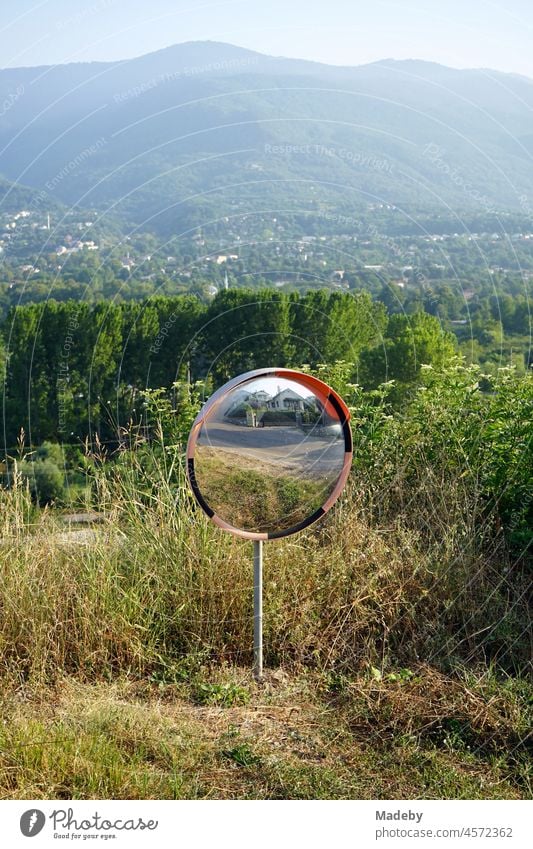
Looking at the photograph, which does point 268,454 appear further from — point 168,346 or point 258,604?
point 168,346

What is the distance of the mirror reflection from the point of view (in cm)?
308

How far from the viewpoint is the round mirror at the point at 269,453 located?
3.07 meters

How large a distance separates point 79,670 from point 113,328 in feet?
55.5

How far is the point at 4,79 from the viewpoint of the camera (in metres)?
50.8

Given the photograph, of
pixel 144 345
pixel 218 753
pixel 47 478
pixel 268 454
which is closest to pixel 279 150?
pixel 144 345

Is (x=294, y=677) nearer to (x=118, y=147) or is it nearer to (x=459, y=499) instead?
(x=459, y=499)

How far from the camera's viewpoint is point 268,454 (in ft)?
10.3

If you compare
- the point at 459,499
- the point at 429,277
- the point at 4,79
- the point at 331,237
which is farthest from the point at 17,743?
the point at 4,79

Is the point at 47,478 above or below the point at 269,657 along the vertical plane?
below

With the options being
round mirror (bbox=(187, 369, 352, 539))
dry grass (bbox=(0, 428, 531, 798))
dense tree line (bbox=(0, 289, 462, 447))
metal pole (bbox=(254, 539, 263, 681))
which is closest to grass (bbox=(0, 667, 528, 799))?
dry grass (bbox=(0, 428, 531, 798))

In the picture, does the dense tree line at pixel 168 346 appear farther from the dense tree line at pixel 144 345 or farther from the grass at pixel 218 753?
the grass at pixel 218 753

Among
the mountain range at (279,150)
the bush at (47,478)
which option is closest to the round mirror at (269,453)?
the bush at (47,478)

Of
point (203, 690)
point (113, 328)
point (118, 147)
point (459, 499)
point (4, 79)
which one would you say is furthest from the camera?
point (4, 79)

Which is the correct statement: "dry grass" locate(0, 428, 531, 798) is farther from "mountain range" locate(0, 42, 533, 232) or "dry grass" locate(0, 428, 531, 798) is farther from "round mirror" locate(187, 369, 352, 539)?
"mountain range" locate(0, 42, 533, 232)
